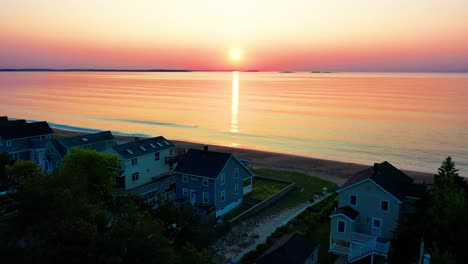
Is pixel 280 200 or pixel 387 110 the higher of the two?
pixel 387 110

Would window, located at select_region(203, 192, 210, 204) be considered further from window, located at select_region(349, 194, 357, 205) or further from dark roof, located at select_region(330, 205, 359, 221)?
window, located at select_region(349, 194, 357, 205)

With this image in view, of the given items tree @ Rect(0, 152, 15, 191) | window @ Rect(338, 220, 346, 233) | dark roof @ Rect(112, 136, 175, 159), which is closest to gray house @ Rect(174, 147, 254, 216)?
dark roof @ Rect(112, 136, 175, 159)

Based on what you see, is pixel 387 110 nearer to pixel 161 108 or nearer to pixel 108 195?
pixel 161 108

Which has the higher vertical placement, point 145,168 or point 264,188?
point 145,168

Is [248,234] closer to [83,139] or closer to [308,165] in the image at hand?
[83,139]

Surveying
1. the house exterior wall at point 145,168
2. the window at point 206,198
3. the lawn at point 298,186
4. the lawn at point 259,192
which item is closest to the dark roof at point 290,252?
the lawn at point 259,192

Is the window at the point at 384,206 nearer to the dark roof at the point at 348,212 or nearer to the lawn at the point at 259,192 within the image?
the dark roof at the point at 348,212

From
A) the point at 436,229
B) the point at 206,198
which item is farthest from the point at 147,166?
the point at 436,229

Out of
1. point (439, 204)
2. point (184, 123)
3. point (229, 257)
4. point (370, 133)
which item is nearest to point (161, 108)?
point (184, 123)
